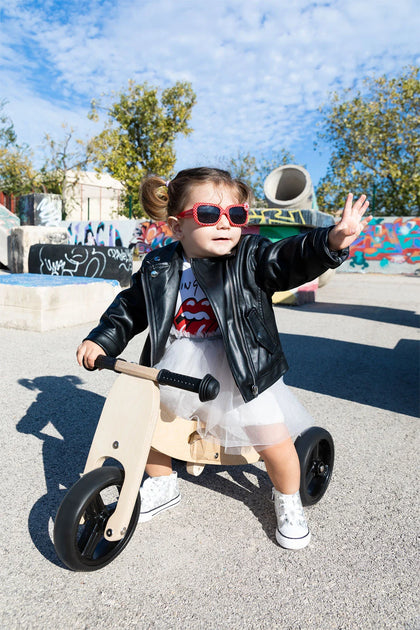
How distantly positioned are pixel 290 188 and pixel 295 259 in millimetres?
9697

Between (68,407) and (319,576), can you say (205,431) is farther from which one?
(68,407)

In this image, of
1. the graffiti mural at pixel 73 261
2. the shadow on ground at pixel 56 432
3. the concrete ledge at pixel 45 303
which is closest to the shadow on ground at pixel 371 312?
the graffiti mural at pixel 73 261

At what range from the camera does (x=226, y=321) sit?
1820mm

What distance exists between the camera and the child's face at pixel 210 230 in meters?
1.90

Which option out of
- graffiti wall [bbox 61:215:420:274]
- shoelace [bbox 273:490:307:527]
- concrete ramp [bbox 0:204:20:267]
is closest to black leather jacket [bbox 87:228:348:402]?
shoelace [bbox 273:490:307:527]

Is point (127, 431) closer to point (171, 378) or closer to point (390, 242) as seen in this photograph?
point (171, 378)

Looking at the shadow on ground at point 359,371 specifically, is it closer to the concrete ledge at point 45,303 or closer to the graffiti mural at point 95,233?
the concrete ledge at point 45,303

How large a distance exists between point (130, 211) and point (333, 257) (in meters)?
19.3

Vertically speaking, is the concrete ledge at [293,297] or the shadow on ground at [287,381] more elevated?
the shadow on ground at [287,381]

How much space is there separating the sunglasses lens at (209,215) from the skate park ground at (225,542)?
1.29m

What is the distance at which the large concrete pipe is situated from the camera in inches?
390

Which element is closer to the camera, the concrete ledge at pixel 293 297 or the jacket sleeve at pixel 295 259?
the jacket sleeve at pixel 295 259

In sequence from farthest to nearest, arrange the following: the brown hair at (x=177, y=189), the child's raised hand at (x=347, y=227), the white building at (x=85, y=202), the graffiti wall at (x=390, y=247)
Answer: the white building at (x=85, y=202) → the graffiti wall at (x=390, y=247) → the brown hair at (x=177, y=189) → the child's raised hand at (x=347, y=227)

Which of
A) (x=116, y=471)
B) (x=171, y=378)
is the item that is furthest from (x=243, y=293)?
(x=116, y=471)
